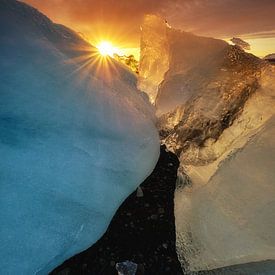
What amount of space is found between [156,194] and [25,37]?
2012 millimetres

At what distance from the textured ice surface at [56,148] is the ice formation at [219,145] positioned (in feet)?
1.51

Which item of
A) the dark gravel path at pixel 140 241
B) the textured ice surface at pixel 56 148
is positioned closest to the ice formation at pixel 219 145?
the dark gravel path at pixel 140 241

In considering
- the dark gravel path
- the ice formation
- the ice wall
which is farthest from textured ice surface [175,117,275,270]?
the ice wall

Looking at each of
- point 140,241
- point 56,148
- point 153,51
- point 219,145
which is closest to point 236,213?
point 219,145

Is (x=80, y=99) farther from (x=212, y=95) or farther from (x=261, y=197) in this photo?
(x=261, y=197)

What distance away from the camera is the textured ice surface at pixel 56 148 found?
214 centimetres

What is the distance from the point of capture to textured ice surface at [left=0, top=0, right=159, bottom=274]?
2.14 m

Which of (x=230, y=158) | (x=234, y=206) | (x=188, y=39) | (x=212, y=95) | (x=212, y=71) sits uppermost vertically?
(x=188, y=39)

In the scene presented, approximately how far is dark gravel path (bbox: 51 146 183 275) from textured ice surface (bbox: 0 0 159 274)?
0.56 feet

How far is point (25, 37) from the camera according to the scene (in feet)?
10.9

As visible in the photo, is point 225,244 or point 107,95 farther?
point 107,95

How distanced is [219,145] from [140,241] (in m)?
0.97

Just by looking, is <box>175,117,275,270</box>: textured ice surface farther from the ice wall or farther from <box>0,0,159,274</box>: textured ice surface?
the ice wall

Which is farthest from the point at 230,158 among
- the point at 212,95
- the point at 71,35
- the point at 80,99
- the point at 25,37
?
the point at 71,35
